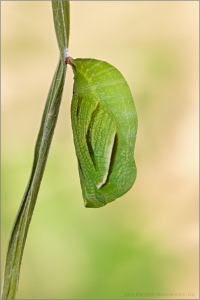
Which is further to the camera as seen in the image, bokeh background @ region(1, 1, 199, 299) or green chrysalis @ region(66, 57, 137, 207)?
bokeh background @ region(1, 1, 199, 299)

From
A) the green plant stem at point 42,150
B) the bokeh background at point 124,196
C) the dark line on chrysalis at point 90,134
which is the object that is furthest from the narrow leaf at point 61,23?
the bokeh background at point 124,196

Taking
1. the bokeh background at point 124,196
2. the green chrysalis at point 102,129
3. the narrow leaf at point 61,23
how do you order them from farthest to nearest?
the bokeh background at point 124,196, the green chrysalis at point 102,129, the narrow leaf at point 61,23

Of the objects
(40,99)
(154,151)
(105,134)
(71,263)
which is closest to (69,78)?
(40,99)

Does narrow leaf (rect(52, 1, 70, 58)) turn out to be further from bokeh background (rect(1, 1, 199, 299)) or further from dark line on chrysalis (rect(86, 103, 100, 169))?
bokeh background (rect(1, 1, 199, 299))

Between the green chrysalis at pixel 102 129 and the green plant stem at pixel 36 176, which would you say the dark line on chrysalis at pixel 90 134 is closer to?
the green chrysalis at pixel 102 129

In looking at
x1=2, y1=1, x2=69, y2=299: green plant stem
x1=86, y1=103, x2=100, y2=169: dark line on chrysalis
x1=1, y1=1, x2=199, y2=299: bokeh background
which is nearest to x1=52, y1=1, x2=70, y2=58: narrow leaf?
x1=2, y1=1, x2=69, y2=299: green plant stem

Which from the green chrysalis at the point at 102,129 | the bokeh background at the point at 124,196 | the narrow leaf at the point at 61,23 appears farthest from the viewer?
the bokeh background at the point at 124,196

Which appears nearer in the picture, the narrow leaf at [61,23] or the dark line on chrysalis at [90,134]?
the narrow leaf at [61,23]

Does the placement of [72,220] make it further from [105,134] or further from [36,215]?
[105,134]
